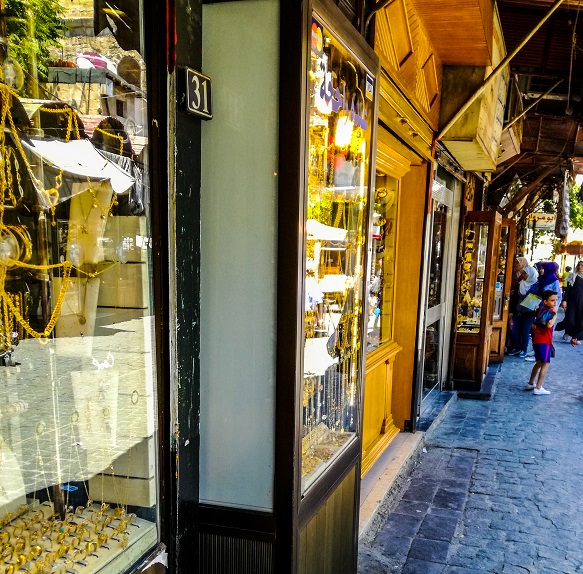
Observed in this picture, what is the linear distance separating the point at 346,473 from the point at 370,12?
2.65 m

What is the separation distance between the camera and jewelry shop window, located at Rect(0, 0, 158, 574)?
1595 mm

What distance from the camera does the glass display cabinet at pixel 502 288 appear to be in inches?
351

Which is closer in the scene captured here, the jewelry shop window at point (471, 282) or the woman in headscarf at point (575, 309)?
the jewelry shop window at point (471, 282)

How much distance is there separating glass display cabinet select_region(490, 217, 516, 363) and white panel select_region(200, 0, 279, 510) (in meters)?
7.65

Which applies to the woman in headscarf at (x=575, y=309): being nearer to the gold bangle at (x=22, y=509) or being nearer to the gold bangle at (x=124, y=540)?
the gold bangle at (x=124, y=540)

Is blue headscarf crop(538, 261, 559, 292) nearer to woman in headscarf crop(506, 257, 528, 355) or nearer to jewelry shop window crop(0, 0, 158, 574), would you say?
woman in headscarf crop(506, 257, 528, 355)

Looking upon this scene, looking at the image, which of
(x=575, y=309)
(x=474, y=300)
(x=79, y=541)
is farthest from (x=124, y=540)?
(x=575, y=309)

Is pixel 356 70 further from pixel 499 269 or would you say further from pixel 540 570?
pixel 499 269

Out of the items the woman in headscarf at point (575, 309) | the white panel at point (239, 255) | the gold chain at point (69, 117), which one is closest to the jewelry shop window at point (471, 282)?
the woman in headscarf at point (575, 309)

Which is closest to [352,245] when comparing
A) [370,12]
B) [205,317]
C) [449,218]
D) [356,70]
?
[356,70]

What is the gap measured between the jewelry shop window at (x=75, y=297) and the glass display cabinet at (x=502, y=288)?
7.93 m

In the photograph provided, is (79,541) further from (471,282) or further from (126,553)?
(471,282)

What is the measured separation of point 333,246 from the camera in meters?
2.61

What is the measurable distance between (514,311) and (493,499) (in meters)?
7.22
